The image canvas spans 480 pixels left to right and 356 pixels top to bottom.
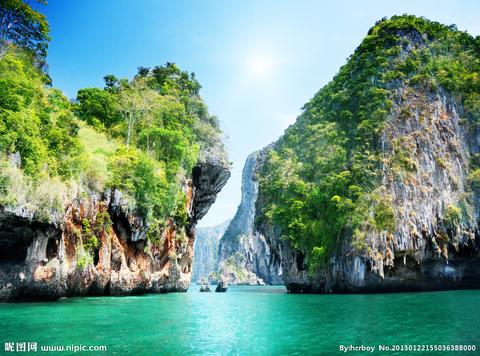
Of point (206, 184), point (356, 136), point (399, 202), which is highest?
point (356, 136)

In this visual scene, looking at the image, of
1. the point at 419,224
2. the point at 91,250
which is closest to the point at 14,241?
the point at 91,250

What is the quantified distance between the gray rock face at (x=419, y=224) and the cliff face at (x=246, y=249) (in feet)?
299

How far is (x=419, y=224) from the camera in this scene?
36.0m

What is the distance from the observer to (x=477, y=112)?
43031 mm

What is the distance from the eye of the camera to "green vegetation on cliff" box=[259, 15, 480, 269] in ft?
122

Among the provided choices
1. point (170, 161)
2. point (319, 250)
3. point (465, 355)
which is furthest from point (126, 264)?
point (465, 355)

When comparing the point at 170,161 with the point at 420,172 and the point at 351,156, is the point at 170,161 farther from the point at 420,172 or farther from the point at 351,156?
the point at 420,172

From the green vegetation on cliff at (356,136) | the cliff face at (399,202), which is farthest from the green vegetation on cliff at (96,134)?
the cliff face at (399,202)

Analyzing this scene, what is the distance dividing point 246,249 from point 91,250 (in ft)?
445

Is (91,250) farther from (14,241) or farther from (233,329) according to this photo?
(233,329)

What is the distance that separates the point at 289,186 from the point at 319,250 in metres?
8.84

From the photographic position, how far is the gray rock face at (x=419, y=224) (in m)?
34.5

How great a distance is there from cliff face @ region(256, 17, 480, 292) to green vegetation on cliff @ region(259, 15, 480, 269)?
0.15m

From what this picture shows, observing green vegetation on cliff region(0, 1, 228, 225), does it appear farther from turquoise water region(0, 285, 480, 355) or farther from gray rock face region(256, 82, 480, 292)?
gray rock face region(256, 82, 480, 292)
